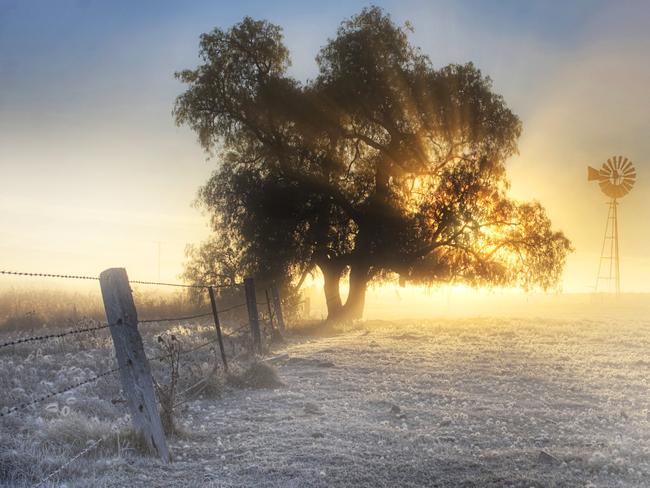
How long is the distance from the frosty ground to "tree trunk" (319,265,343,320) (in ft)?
43.6

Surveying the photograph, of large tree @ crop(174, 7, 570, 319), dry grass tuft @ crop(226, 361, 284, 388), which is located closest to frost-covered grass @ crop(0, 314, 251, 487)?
dry grass tuft @ crop(226, 361, 284, 388)

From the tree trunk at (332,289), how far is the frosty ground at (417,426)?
13276 millimetres

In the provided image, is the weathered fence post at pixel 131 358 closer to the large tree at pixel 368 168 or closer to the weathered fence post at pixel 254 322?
the weathered fence post at pixel 254 322

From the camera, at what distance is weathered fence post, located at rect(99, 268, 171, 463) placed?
25.6ft

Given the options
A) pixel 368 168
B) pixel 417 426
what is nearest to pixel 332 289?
pixel 368 168

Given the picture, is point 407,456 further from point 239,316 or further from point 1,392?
point 239,316

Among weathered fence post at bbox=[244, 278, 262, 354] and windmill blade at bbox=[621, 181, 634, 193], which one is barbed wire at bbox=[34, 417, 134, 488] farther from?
windmill blade at bbox=[621, 181, 634, 193]

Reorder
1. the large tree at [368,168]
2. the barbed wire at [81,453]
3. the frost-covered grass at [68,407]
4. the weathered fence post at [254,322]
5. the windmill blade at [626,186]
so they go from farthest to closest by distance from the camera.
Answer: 1. the windmill blade at [626,186]
2. the large tree at [368,168]
3. the weathered fence post at [254,322]
4. the frost-covered grass at [68,407]
5. the barbed wire at [81,453]

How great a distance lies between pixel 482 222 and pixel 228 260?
12005 millimetres

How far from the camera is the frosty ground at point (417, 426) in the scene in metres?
7.20

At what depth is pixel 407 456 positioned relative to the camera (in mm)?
7852

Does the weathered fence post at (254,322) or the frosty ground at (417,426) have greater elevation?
the weathered fence post at (254,322)

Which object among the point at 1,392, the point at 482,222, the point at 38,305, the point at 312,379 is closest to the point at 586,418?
the point at 312,379

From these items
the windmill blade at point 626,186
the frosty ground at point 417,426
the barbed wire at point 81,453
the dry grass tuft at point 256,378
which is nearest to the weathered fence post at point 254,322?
the frosty ground at point 417,426
